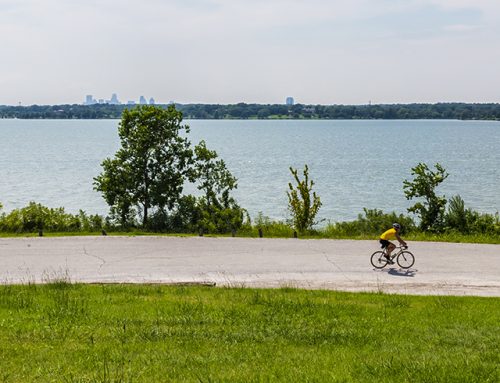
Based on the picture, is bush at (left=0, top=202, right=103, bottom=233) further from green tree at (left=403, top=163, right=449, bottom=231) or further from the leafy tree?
the leafy tree

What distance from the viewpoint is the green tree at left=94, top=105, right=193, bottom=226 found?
1092 inches

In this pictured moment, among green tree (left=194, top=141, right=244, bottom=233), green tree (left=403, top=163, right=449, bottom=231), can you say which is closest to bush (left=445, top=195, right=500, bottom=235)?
green tree (left=403, top=163, right=449, bottom=231)

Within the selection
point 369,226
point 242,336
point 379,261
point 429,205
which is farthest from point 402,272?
point 429,205

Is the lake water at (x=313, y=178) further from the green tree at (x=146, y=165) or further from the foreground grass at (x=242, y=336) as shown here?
the foreground grass at (x=242, y=336)

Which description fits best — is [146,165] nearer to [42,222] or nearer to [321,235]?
[42,222]

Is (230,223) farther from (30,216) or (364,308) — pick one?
(364,308)

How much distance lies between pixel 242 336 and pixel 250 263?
8.99 metres

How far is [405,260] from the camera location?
737 inches

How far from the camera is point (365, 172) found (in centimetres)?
7075

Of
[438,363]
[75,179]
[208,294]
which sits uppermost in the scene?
[438,363]

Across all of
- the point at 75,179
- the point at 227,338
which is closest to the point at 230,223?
the point at 227,338

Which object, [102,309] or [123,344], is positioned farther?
[102,309]

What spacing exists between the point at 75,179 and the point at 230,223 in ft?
134

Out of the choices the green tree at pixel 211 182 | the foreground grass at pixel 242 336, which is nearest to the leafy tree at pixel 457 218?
the green tree at pixel 211 182
